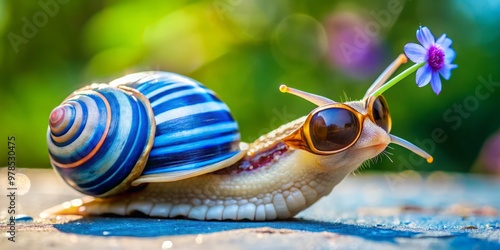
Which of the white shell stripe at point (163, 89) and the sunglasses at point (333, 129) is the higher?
the white shell stripe at point (163, 89)

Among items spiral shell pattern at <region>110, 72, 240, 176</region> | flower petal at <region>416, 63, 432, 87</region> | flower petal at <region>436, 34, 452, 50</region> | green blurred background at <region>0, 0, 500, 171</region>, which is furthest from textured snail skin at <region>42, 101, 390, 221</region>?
green blurred background at <region>0, 0, 500, 171</region>

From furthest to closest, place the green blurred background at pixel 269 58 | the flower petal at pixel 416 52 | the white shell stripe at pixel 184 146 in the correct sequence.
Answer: the green blurred background at pixel 269 58 < the white shell stripe at pixel 184 146 < the flower petal at pixel 416 52

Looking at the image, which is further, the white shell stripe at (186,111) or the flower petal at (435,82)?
the white shell stripe at (186,111)

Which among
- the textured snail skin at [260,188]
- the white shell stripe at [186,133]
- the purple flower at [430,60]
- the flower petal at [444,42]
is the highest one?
the flower petal at [444,42]

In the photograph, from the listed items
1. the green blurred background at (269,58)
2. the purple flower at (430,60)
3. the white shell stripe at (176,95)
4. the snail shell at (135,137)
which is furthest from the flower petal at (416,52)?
the green blurred background at (269,58)

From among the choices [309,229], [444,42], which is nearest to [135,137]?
[309,229]

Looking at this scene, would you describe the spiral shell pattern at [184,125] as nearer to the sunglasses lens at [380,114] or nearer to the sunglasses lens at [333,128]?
the sunglasses lens at [333,128]

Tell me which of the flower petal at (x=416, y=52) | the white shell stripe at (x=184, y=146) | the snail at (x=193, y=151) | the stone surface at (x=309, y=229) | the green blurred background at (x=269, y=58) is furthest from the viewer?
the green blurred background at (x=269, y=58)
